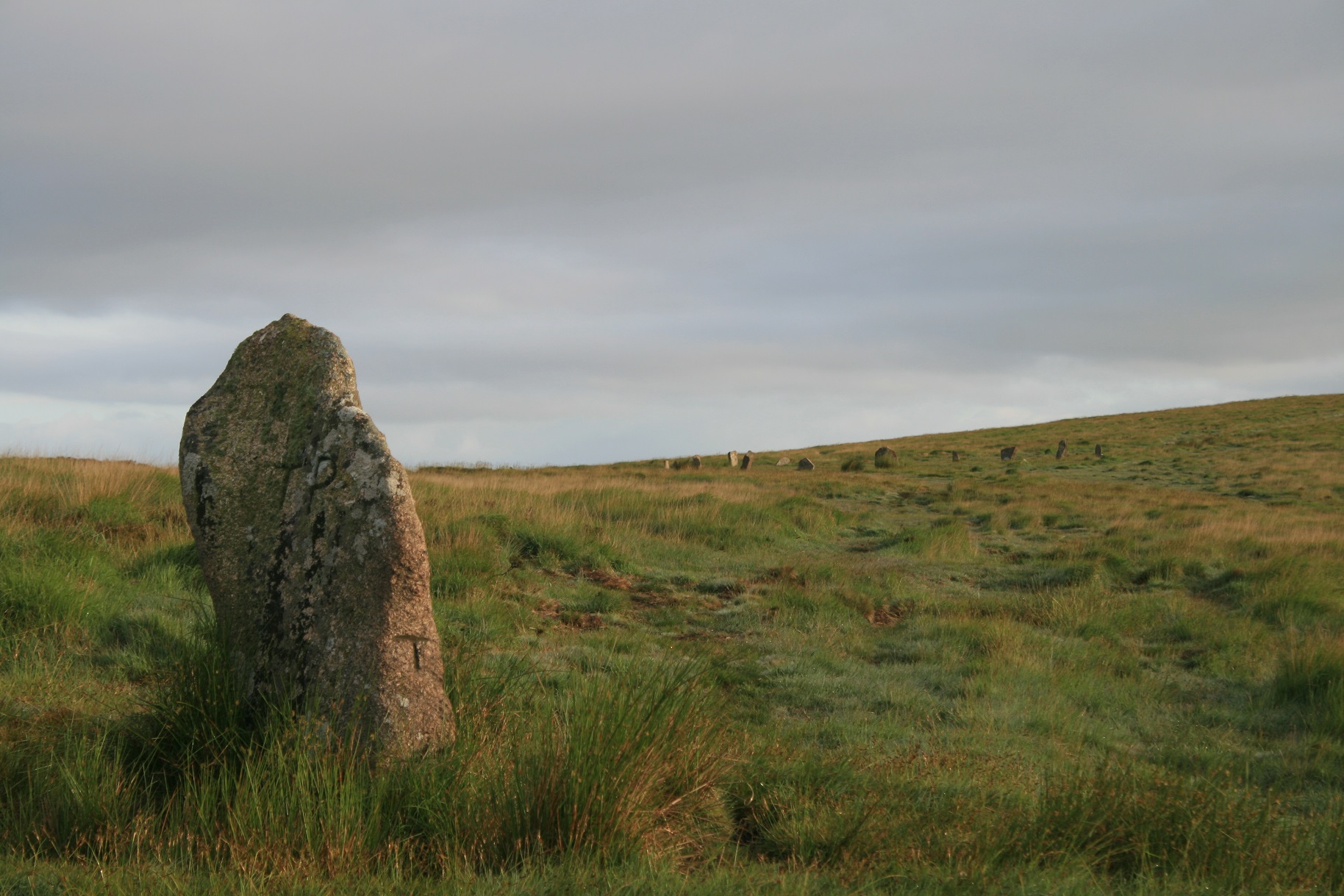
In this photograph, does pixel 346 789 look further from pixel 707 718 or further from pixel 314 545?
pixel 707 718

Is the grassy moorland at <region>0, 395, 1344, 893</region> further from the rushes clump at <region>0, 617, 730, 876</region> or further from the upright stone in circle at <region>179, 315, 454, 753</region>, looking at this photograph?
the upright stone in circle at <region>179, 315, 454, 753</region>

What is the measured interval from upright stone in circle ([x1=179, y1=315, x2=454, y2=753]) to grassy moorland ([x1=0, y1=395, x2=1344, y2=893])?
0.24 m

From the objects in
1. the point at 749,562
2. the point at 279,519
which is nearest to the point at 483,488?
the point at 749,562

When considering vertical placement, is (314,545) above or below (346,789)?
above

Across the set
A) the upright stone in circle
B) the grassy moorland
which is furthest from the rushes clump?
the upright stone in circle

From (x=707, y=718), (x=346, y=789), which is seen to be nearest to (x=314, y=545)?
(x=346, y=789)

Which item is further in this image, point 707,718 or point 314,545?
point 707,718

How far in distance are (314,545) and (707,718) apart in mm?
2139

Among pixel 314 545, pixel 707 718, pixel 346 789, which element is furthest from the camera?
pixel 707 718

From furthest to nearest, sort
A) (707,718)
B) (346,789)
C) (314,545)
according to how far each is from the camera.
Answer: (707,718) → (314,545) → (346,789)

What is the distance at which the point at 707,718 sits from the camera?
15.3 ft

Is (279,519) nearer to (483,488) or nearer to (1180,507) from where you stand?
(483,488)

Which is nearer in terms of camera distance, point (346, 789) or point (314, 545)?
point (346, 789)

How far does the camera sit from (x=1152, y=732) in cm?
683
